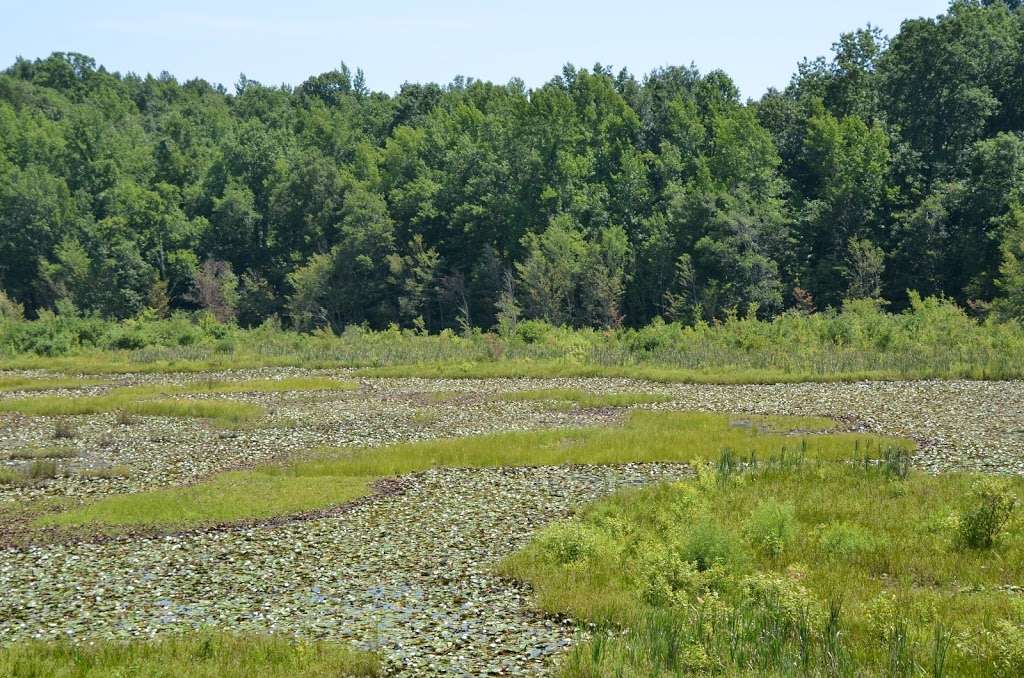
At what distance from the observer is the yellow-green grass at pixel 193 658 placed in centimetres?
1596

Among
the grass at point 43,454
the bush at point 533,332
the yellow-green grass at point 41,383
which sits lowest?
the yellow-green grass at point 41,383

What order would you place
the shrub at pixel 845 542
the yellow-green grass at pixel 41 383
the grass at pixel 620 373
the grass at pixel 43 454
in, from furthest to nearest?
the yellow-green grass at pixel 41 383 → the grass at pixel 620 373 → the grass at pixel 43 454 → the shrub at pixel 845 542

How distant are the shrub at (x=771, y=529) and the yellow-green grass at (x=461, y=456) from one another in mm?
8542

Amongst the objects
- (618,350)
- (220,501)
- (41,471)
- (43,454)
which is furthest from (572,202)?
(220,501)

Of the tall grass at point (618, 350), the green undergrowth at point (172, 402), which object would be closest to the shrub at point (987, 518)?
the tall grass at point (618, 350)

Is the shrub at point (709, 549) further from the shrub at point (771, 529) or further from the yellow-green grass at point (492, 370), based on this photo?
the yellow-green grass at point (492, 370)

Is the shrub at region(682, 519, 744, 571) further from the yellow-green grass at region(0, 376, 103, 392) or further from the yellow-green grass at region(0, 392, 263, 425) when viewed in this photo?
the yellow-green grass at region(0, 376, 103, 392)

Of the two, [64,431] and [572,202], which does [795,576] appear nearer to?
[64,431]

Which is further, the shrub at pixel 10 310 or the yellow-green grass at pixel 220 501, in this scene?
the shrub at pixel 10 310

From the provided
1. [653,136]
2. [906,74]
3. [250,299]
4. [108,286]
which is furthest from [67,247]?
[906,74]

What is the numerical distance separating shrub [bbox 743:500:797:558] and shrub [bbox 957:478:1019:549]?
3.81 meters

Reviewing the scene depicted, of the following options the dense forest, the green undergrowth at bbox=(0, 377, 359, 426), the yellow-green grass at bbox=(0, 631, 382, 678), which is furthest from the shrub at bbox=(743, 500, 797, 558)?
the dense forest

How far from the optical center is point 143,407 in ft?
155

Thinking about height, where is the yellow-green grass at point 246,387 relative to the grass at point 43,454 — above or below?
above
